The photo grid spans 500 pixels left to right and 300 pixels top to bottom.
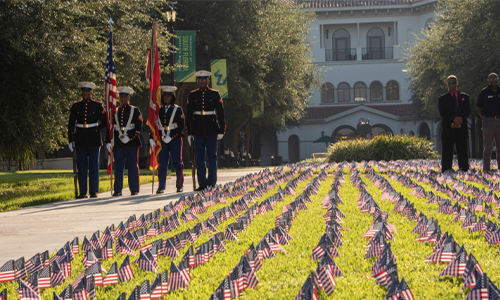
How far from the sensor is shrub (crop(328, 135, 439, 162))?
790 inches

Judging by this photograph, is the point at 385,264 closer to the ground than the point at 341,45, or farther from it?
closer to the ground

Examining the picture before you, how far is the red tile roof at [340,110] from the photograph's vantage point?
53.8 metres

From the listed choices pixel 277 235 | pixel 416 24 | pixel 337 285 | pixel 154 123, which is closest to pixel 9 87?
pixel 154 123

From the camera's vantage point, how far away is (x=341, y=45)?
5941 cm

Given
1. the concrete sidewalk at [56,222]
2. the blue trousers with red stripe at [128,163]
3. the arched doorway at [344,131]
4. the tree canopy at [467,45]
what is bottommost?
the concrete sidewalk at [56,222]

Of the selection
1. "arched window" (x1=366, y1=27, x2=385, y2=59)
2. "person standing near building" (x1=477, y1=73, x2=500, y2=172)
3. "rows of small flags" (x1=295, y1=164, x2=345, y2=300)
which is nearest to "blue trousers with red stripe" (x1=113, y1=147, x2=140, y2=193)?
"rows of small flags" (x1=295, y1=164, x2=345, y2=300)

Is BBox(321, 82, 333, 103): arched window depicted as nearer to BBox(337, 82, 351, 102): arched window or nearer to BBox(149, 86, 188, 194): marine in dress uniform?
BBox(337, 82, 351, 102): arched window

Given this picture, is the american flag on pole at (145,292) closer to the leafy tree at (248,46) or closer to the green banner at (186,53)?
the green banner at (186,53)

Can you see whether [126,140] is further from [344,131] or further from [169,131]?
[344,131]

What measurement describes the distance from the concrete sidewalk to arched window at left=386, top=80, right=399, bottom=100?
50.9m

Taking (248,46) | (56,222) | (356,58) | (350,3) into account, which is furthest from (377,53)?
(56,222)

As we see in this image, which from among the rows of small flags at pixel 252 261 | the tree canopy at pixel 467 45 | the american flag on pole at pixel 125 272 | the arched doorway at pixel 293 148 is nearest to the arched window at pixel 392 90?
the arched doorway at pixel 293 148

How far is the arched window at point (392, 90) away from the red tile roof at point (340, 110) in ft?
5.53

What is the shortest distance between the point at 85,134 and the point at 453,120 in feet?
23.2
